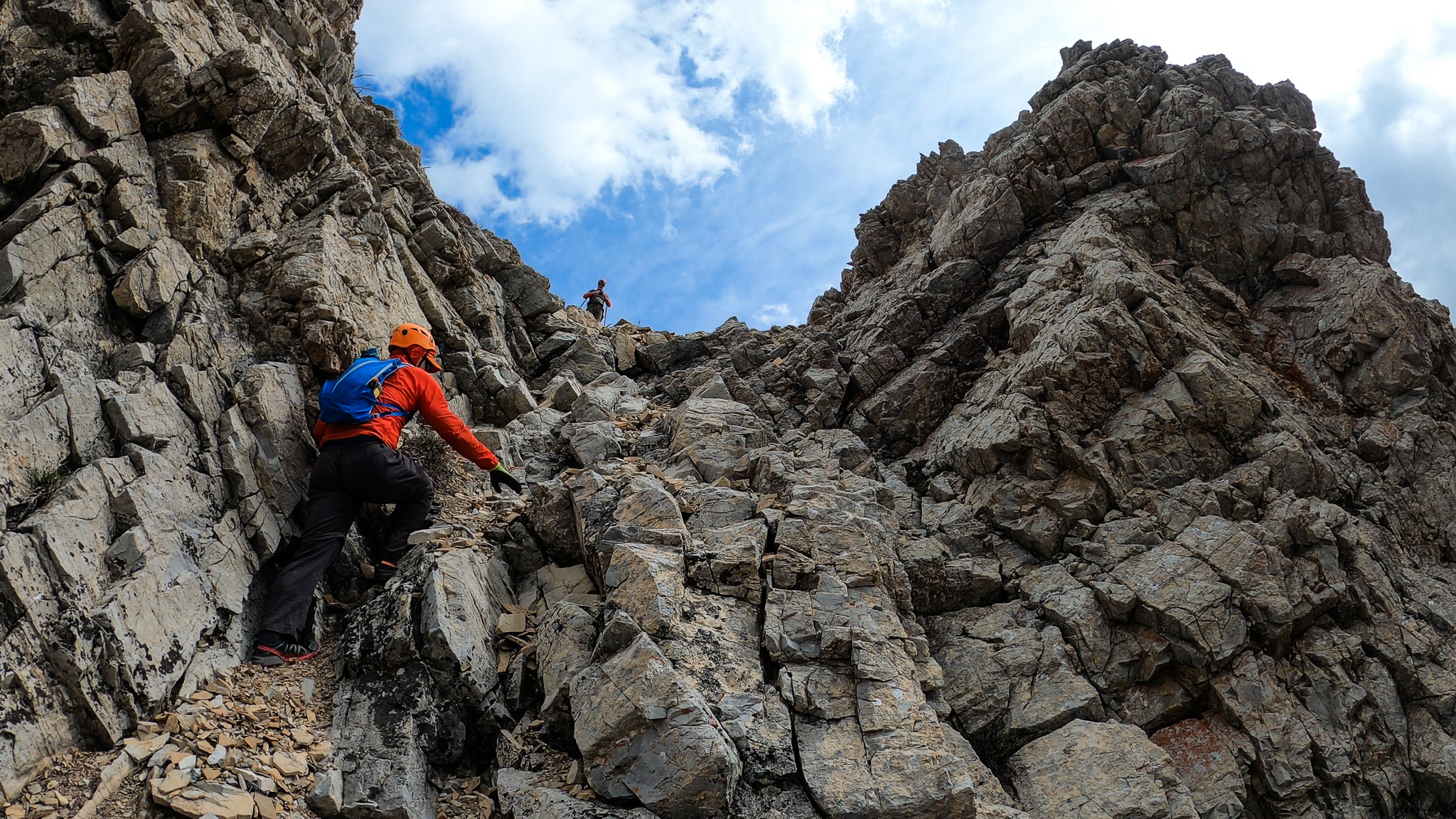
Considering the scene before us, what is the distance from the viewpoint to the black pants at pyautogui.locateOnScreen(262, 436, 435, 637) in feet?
28.7

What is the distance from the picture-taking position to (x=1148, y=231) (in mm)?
18625

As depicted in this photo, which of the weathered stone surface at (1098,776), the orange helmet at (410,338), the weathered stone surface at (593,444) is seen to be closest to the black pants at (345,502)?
the orange helmet at (410,338)

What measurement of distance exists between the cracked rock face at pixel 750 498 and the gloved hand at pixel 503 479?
427 millimetres

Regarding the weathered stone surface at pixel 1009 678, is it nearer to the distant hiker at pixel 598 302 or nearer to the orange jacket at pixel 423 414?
the orange jacket at pixel 423 414

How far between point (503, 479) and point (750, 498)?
3.95 m

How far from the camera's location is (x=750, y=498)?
10.9m

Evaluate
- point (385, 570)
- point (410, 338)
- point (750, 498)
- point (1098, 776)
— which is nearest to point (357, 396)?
point (410, 338)

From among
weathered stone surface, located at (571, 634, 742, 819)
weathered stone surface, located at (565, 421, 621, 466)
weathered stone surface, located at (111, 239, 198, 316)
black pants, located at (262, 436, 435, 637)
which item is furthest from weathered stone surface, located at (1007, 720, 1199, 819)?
weathered stone surface, located at (111, 239, 198, 316)

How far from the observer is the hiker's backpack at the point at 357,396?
9.84 metres

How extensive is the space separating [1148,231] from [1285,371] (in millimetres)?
4816

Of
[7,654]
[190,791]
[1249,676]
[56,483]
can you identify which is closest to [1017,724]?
[1249,676]

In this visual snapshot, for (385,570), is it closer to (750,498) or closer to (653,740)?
(653,740)

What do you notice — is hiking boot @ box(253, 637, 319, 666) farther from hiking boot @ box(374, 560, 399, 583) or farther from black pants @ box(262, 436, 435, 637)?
hiking boot @ box(374, 560, 399, 583)

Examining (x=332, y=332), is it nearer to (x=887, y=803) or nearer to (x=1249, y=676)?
(x=887, y=803)
